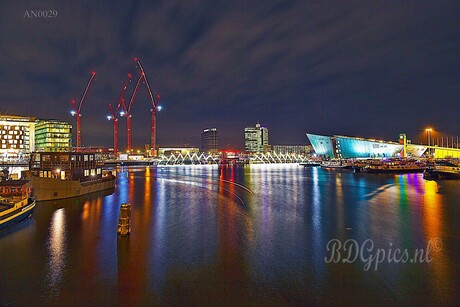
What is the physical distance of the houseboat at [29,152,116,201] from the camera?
20375 mm

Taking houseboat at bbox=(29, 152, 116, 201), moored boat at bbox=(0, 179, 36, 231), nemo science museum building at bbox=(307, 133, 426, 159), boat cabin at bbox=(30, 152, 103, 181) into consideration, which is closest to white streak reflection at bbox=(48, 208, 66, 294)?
moored boat at bbox=(0, 179, 36, 231)

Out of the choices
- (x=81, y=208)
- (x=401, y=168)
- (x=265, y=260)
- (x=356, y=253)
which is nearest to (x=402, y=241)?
(x=356, y=253)

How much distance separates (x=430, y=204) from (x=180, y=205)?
1785 centimetres

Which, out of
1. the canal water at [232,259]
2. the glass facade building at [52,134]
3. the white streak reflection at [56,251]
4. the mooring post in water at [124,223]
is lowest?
the canal water at [232,259]

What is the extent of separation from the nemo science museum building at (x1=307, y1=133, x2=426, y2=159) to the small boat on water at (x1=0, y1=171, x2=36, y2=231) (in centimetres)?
12606

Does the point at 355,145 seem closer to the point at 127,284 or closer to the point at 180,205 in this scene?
the point at 180,205

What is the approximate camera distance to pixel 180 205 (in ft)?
64.4

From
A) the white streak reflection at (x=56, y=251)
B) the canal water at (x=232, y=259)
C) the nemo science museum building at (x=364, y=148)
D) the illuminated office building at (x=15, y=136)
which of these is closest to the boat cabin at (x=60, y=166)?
the canal water at (x=232, y=259)

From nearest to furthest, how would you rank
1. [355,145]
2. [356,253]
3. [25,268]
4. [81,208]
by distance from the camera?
[25,268] < [356,253] < [81,208] < [355,145]

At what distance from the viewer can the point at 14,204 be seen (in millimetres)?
13375

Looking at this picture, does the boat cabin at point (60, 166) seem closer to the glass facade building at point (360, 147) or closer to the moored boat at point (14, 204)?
the moored boat at point (14, 204)

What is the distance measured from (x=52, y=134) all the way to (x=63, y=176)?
11168cm

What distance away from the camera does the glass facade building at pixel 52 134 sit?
115 metres

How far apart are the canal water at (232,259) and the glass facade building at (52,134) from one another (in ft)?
388
